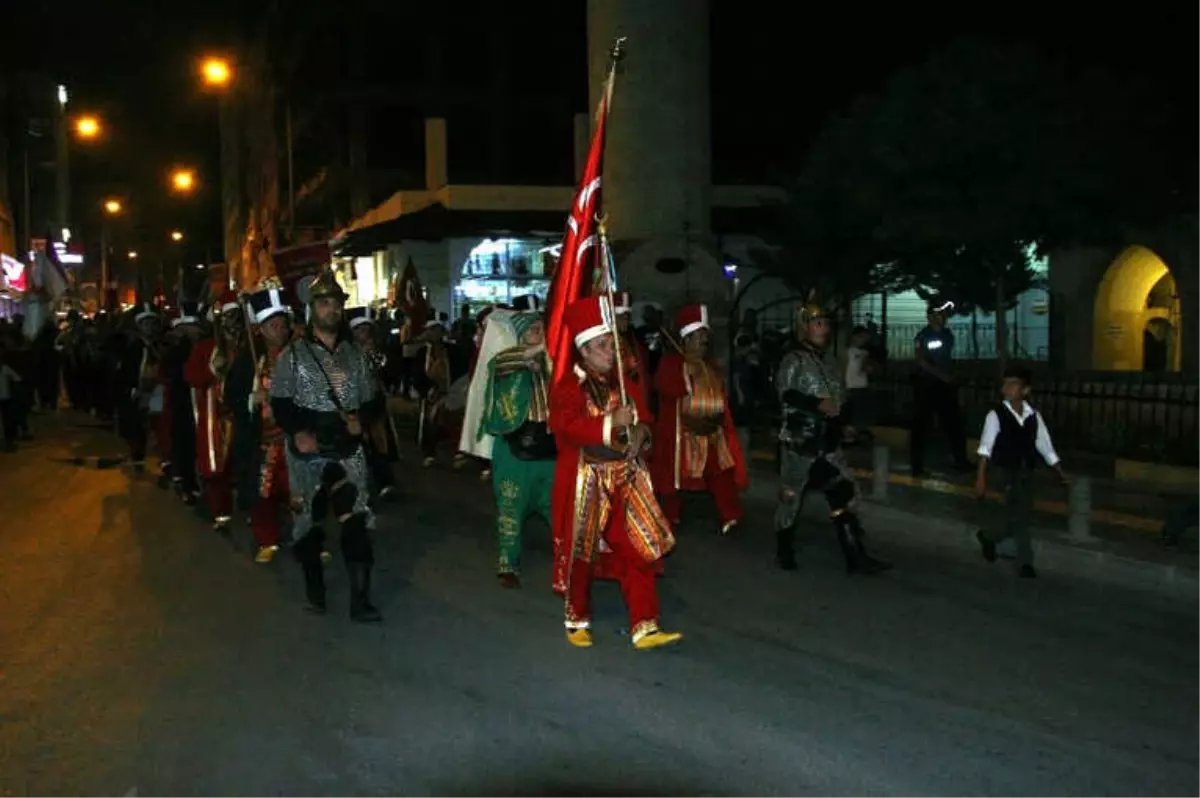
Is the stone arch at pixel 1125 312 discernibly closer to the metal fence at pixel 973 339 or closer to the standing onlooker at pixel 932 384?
the metal fence at pixel 973 339

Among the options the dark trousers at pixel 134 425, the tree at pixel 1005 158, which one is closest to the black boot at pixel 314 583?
the dark trousers at pixel 134 425

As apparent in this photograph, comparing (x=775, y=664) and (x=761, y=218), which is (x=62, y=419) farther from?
(x=775, y=664)


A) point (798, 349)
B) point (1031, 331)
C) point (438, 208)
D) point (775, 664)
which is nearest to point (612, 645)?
point (775, 664)

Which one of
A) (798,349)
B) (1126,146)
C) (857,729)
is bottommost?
(857,729)

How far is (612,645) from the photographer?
290 inches

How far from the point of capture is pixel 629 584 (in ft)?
23.6

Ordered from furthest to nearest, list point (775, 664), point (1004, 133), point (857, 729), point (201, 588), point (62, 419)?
point (62, 419), point (1004, 133), point (201, 588), point (775, 664), point (857, 729)

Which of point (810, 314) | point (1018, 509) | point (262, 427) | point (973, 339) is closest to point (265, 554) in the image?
point (262, 427)

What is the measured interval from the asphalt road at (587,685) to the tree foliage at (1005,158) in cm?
711

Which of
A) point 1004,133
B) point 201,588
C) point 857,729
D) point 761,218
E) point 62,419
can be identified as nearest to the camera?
point 857,729

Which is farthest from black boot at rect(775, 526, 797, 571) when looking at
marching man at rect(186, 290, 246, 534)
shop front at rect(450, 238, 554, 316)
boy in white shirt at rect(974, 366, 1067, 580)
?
shop front at rect(450, 238, 554, 316)

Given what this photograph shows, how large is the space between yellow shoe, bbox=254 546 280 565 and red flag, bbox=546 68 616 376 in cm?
335

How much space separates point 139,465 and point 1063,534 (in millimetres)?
11056

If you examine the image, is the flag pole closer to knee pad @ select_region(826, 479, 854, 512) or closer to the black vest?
knee pad @ select_region(826, 479, 854, 512)
